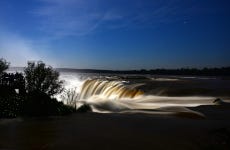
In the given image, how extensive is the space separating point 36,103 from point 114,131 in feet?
18.1

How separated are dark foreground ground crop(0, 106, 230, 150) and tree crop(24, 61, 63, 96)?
7.97 meters

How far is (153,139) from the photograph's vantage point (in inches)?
363

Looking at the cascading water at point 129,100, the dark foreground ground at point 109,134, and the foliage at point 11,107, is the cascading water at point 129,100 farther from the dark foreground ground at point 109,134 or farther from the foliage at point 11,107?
the foliage at point 11,107

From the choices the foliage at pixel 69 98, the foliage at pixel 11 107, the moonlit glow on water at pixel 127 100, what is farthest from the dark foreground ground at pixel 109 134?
the foliage at pixel 69 98

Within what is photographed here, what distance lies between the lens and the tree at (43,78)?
2083cm

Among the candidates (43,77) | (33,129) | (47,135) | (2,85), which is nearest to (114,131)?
(47,135)

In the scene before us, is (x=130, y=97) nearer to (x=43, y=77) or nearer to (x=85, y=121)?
(x=43, y=77)

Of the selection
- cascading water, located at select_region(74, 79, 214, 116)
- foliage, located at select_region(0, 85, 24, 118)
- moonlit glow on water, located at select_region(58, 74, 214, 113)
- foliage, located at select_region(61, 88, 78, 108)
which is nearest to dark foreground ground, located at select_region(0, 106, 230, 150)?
foliage, located at select_region(0, 85, 24, 118)

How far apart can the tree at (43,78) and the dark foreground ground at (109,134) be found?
7.97 m

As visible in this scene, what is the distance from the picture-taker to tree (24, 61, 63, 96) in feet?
68.3

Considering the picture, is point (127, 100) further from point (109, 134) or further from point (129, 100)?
point (109, 134)

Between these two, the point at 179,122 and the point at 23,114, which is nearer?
the point at 179,122

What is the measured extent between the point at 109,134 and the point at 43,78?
12.0 metres

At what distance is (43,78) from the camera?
2084cm
